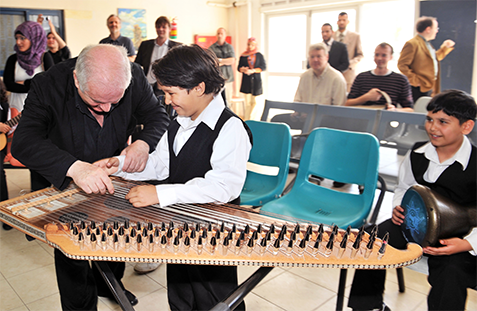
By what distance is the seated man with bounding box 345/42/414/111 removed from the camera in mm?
4509

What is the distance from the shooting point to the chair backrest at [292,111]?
411 cm

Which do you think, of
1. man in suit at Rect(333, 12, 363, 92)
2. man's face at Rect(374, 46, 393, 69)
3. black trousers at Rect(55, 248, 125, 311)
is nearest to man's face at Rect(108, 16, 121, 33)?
man in suit at Rect(333, 12, 363, 92)

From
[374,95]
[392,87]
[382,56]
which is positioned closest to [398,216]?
[374,95]

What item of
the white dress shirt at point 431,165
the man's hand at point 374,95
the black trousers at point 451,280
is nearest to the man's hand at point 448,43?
the man's hand at point 374,95

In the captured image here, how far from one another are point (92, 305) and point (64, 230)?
84 centimetres

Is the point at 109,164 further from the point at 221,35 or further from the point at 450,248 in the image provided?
A: the point at 221,35

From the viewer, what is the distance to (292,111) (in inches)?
169

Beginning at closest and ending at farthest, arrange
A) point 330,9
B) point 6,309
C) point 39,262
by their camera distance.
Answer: point 6,309
point 39,262
point 330,9

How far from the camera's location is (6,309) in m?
2.36

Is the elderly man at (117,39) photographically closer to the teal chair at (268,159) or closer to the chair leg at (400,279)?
the teal chair at (268,159)

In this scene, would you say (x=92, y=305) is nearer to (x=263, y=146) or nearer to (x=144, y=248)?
(x=144, y=248)

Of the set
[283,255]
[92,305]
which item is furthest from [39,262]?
[283,255]

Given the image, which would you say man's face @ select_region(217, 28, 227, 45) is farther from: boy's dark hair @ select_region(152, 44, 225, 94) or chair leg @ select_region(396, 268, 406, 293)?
boy's dark hair @ select_region(152, 44, 225, 94)

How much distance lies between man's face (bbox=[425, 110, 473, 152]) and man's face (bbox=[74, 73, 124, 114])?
1.62 meters
